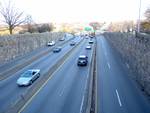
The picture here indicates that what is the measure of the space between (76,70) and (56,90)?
10.3m

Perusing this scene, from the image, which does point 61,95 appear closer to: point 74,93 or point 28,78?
point 74,93

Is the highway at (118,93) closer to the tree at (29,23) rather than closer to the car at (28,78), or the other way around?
the car at (28,78)

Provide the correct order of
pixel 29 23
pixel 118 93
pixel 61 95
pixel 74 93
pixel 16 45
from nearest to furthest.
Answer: pixel 61 95
pixel 74 93
pixel 118 93
pixel 16 45
pixel 29 23

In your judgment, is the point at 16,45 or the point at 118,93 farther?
the point at 16,45

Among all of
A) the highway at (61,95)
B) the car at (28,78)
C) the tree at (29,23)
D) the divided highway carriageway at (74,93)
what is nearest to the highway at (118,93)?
the divided highway carriageway at (74,93)

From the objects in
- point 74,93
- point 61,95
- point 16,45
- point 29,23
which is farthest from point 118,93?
point 29,23

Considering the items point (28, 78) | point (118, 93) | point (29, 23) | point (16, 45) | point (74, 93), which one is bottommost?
point (118, 93)

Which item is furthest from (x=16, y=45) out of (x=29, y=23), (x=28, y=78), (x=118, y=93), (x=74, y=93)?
(x=29, y=23)

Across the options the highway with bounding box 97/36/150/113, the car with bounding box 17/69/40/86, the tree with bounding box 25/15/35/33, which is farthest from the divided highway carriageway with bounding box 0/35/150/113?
the tree with bounding box 25/15/35/33

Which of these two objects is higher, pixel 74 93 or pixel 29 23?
pixel 29 23

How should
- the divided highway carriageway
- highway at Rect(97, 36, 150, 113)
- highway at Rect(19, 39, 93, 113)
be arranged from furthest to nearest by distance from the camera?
highway at Rect(97, 36, 150, 113) → the divided highway carriageway → highway at Rect(19, 39, 93, 113)

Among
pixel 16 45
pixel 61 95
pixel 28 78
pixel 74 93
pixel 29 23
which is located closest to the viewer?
pixel 61 95

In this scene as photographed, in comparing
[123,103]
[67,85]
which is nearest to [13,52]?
[67,85]

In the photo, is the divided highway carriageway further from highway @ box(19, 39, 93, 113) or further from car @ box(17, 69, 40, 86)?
car @ box(17, 69, 40, 86)
